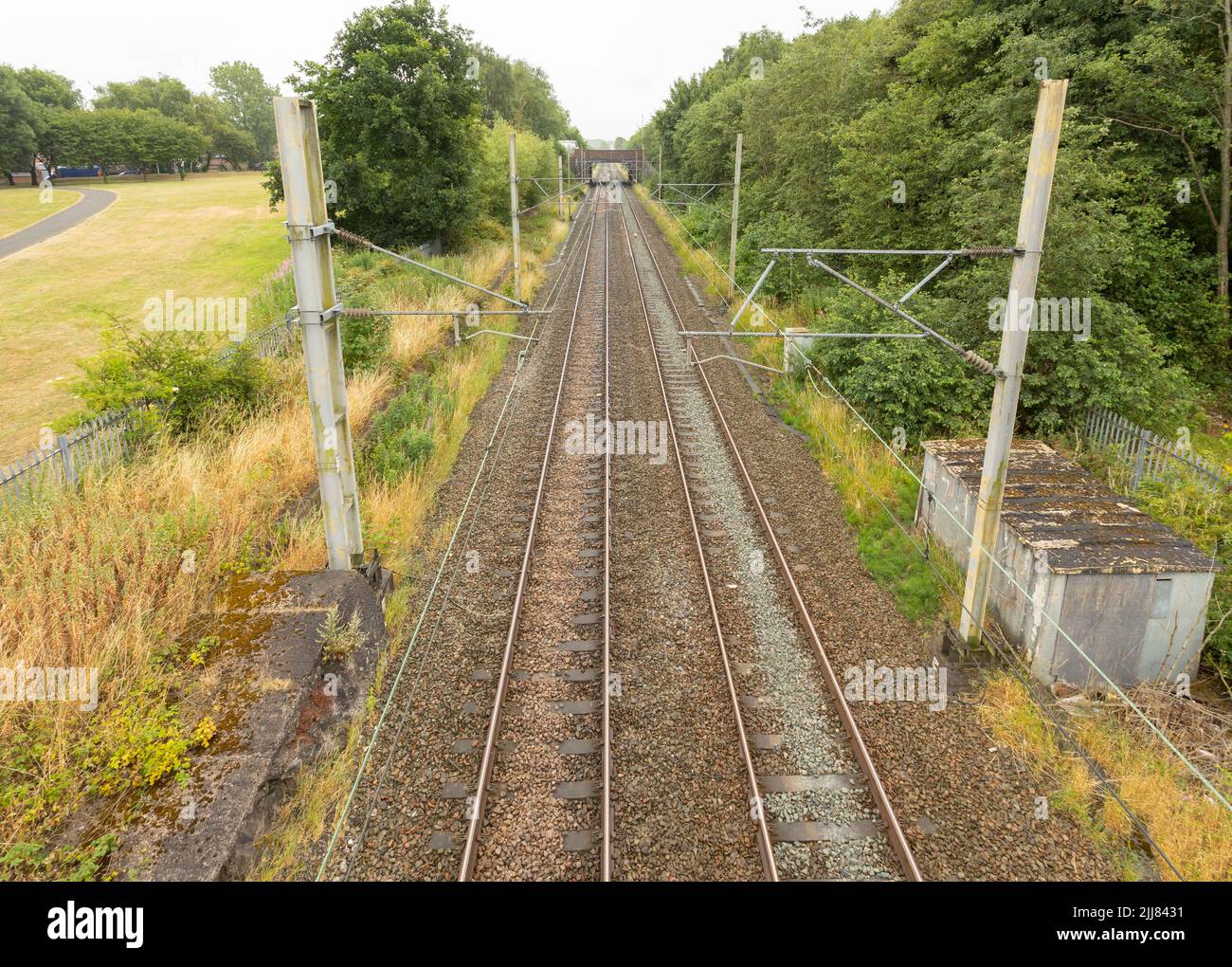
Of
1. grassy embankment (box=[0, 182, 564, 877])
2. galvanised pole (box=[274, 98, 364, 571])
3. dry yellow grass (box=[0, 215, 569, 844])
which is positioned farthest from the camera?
galvanised pole (box=[274, 98, 364, 571])

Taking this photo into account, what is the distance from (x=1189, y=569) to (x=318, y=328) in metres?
10.8

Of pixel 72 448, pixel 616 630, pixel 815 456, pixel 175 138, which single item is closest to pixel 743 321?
pixel 815 456

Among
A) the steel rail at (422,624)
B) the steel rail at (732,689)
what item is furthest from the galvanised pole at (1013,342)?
the steel rail at (422,624)

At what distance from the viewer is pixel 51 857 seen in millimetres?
5703

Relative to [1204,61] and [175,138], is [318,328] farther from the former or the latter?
[175,138]

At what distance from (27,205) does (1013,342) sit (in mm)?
64560

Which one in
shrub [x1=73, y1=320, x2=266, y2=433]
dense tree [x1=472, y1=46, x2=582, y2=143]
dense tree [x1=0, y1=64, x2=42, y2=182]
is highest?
dense tree [x1=472, y1=46, x2=582, y2=143]

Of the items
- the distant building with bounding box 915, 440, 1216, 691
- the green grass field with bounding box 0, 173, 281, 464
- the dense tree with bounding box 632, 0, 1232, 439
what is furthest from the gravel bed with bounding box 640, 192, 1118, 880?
the green grass field with bounding box 0, 173, 281, 464

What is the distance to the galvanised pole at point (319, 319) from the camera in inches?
329

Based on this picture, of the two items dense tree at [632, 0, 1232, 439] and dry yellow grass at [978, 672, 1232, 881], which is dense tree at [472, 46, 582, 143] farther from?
dry yellow grass at [978, 672, 1232, 881]

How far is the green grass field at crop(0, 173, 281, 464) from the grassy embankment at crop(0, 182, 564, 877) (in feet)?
12.4

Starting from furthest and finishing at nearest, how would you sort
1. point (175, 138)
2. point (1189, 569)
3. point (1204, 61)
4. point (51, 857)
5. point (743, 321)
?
point (175, 138), point (743, 321), point (1204, 61), point (1189, 569), point (51, 857)

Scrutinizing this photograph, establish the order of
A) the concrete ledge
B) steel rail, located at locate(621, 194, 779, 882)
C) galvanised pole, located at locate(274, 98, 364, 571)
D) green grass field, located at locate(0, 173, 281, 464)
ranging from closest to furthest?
the concrete ledge, steel rail, located at locate(621, 194, 779, 882), galvanised pole, located at locate(274, 98, 364, 571), green grass field, located at locate(0, 173, 281, 464)

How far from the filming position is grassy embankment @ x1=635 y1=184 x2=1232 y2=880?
6906 millimetres
